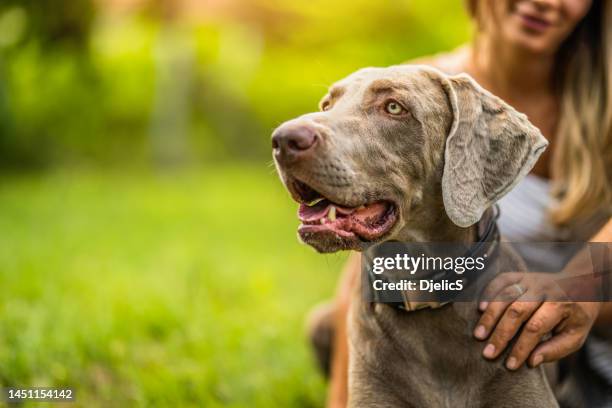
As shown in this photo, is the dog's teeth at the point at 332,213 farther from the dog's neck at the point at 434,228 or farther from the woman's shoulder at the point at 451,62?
the woman's shoulder at the point at 451,62

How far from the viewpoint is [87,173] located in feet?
35.3

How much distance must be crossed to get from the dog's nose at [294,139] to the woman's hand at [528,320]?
799mm

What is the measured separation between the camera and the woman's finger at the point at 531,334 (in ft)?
7.92

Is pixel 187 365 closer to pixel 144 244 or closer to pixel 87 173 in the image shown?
pixel 144 244

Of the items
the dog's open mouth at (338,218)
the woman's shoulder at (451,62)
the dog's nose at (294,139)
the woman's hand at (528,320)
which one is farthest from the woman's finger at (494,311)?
the woman's shoulder at (451,62)

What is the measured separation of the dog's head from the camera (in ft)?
7.27

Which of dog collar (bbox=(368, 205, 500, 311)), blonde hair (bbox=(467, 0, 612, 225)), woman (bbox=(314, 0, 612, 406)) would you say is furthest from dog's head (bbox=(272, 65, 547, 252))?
blonde hair (bbox=(467, 0, 612, 225))

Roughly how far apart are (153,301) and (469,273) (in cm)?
232

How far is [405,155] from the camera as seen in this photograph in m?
2.38

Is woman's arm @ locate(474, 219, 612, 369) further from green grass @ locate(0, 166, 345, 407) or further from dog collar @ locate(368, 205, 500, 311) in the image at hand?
green grass @ locate(0, 166, 345, 407)

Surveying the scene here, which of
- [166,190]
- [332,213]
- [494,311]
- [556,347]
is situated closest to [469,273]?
[494,311]

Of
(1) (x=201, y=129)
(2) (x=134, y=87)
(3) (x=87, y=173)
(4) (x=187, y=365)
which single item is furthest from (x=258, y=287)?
(1) (x=201, y=129)

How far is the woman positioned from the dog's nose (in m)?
1.03

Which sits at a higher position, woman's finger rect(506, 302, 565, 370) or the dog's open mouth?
the dog's open mouth
